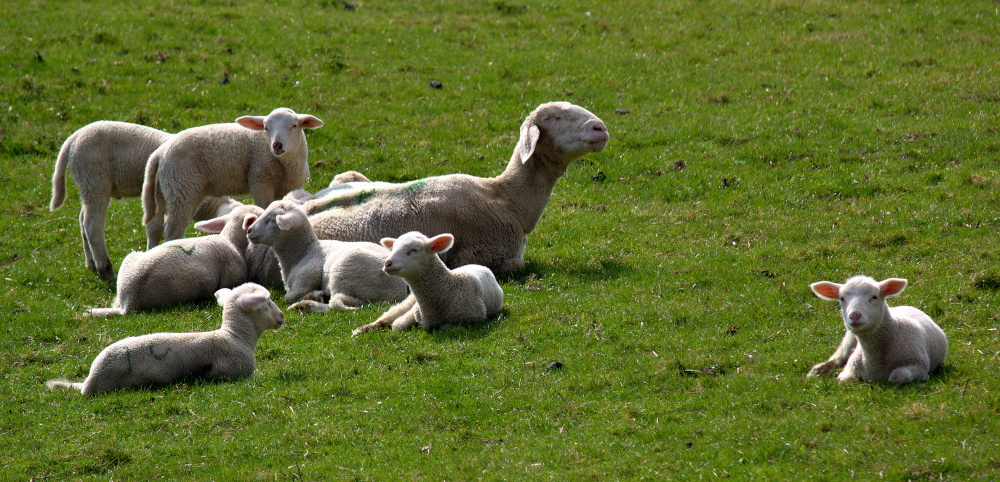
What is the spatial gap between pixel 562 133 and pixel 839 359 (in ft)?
17.6

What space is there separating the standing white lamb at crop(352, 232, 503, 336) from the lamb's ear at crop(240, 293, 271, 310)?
3.71ft

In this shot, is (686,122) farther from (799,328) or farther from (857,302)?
(857,302)

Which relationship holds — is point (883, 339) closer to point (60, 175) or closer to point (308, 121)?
point (308, 121)

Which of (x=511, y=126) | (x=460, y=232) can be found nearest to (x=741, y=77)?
(x=511, y=126)

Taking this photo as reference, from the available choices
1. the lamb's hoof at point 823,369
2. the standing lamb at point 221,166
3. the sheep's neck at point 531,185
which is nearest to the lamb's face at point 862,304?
the lamb's hoof at point 823,369

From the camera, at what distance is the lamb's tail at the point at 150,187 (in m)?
13.0

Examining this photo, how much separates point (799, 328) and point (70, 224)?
A: 11.1 m

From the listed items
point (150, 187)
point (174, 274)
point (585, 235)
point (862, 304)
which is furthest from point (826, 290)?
point (150, 187)

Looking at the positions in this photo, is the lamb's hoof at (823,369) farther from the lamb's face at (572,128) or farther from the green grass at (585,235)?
the lamb's face at (572,128)

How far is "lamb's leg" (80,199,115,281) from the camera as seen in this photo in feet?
43.1

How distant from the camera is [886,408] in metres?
6.83

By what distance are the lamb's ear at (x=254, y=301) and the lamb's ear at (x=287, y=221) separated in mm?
2498

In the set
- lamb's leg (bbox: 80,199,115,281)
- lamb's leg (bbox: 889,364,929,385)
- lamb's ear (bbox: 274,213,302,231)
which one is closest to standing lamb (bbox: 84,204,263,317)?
lamb's ear (bbox: 274,213,302,231)

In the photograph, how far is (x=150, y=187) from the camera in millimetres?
13031
